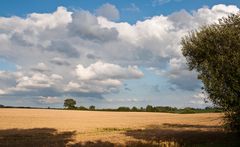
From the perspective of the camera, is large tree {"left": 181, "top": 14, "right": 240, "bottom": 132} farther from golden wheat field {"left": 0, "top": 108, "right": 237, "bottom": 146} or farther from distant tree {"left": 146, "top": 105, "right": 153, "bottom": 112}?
distant tree {"left": 146, "top": 105, "right": 153, "bottom": 112}

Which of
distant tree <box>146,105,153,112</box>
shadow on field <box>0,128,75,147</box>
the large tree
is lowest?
shadow on field <box>0,128,75,147</box>

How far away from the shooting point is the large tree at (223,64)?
31703 mm

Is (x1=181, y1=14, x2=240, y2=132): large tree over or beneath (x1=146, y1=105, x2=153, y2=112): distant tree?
beneath

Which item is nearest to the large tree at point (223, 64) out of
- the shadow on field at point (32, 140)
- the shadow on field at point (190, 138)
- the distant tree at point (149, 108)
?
the shadow on field at point (190, 138)

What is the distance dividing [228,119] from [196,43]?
25.0 feet

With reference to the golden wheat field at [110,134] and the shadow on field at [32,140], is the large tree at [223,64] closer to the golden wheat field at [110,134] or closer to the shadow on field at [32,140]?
the golden wheat field at [110,134]

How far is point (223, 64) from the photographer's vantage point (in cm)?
3209

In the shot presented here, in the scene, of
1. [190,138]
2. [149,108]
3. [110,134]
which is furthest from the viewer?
[149,108]

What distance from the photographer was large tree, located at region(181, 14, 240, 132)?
3170 cm

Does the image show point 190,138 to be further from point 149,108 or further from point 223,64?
point 149,108

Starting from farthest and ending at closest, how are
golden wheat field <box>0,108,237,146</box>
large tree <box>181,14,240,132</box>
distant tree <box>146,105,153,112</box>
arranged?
distant tree <box>146,105,153,112</box>, golden wheat field <box>0,108,237,146</box>, large tree <box>181,14,240,132</box>

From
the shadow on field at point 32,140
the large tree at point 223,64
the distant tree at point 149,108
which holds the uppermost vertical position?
the distant tree at point 149,108

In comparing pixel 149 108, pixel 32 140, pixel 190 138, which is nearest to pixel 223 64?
pixel 190 138

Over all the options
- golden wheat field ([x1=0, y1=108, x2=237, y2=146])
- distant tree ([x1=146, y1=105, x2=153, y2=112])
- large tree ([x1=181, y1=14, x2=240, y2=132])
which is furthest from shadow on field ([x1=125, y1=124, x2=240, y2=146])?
distant tree ([x1=146, y1=105, x2=153, y2=112])
